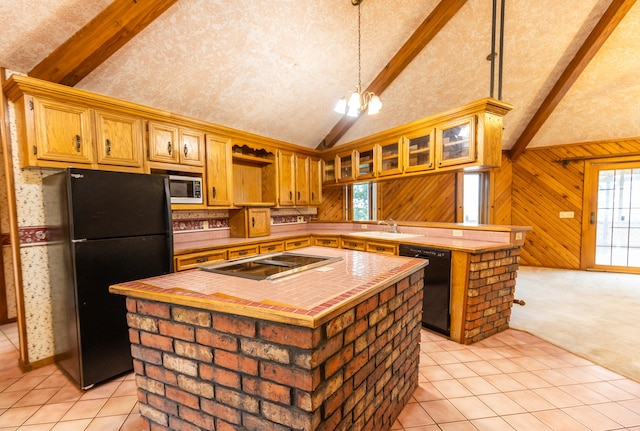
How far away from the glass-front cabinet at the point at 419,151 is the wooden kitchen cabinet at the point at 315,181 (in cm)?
162

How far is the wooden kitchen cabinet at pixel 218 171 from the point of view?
10.6 ft

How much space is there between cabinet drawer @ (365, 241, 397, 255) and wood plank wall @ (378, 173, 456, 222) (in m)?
2.53

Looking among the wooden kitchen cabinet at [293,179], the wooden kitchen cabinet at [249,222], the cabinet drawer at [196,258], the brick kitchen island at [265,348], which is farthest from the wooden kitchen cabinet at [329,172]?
the brick kitchen island at [265,348]

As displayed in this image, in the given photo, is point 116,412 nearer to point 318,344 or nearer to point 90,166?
point 318,344

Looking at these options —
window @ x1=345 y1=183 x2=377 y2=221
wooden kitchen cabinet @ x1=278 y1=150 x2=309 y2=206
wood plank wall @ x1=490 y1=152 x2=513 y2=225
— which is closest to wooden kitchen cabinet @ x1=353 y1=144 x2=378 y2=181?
wooden kitchen cabinet @ x1=278 y1=150 x2=309 y2=206

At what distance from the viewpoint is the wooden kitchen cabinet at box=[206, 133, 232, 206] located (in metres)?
3.24

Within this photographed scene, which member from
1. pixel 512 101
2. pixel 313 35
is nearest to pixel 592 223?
pixel 512 101

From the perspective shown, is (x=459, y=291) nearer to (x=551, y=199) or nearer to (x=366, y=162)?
(x=366, y=162)

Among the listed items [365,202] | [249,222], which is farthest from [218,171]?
[365,202]

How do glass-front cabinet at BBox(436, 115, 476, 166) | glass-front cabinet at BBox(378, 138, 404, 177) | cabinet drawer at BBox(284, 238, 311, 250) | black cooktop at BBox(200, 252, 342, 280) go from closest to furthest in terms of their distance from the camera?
black cooktop at BBox(200, 252, 342, 280) < glass-front cabinet at BBox(436, 115, 476, 166) < glass-front cabinet at BBox(378, 138, 404, 177) < cabinet drawer at BBox(284, 238, 311, 250)

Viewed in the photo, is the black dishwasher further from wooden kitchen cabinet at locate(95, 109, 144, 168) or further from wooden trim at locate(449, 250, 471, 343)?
wooden kitchen cabinet at locate(95, 109, 144, 168)

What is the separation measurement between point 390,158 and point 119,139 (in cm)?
308

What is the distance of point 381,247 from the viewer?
3213 millimetres

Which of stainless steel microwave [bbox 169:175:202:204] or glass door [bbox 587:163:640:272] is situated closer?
stainless steel microwave [bbox 169:175:202:204]
